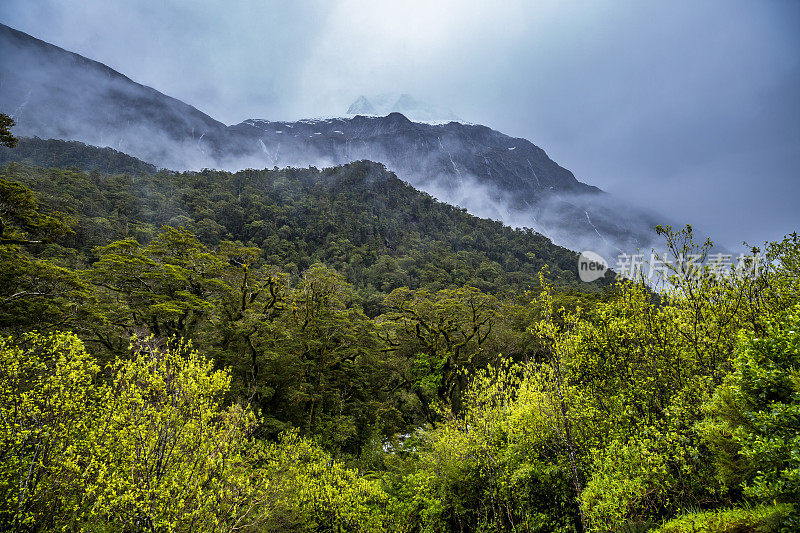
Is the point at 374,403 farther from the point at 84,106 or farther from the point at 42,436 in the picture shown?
the point at 84,106

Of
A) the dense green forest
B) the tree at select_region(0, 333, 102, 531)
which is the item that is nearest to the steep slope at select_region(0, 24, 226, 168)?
the dense green forest

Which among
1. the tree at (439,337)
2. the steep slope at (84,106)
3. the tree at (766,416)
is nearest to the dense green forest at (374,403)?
the tree at (766,416)

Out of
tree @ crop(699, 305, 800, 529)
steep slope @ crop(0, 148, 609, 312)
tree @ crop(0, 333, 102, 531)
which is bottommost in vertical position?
tree @ crop(0, 333, 102, 531)

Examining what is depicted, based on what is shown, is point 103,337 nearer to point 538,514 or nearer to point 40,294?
point 40,294

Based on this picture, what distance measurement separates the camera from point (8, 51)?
520 feet

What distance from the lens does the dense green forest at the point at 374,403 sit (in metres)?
8.06

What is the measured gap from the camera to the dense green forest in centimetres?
806

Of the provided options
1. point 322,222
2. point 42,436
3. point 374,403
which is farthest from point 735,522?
point 322,222

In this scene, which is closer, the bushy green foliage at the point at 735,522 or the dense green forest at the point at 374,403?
the bushy green foliage at the point at 735,522

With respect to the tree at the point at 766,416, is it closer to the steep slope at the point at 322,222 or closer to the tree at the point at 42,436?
the tree at the point at 42,436

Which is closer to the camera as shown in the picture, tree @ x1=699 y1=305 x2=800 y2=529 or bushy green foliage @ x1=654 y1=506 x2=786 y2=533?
tree @ x1=699 y1=305 x2=800 y2=529

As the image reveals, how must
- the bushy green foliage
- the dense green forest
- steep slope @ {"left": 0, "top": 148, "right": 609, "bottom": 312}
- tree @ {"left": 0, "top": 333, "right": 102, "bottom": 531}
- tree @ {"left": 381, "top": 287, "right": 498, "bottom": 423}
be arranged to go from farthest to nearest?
steep slope @ {"left": 0, "top": 148, "right": 609, "bottom": 312}, tree @ {"left": 381, "top": 287, "right": 498, "bottom": 423}, tree @ {"left": 0, "top": 333, "right": 102, "bottom": 531}, the dense green forest, the bushy green foliage

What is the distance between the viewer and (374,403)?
A: 82.8 ft

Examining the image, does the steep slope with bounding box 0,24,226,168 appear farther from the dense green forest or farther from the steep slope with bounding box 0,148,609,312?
the dense green forest
